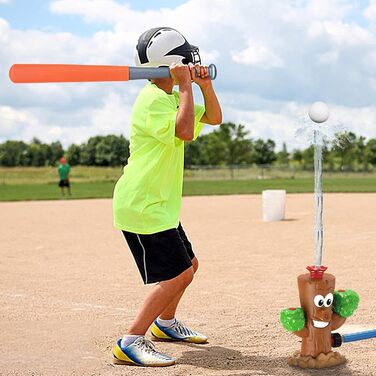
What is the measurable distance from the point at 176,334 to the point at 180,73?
194 cm

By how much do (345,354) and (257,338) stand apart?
28.3 inches

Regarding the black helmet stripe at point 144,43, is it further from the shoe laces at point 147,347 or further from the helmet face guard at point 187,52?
the shoe laces at point 147,347

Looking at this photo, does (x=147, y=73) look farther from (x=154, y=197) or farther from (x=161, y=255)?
(x=161, y=255)

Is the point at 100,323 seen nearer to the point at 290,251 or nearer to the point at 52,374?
the point at 52,374

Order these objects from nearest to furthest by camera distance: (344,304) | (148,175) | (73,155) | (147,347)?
(344,304) < (148,175) < (147,347) < (73,155)

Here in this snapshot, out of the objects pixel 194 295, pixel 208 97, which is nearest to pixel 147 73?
pixel 208 97

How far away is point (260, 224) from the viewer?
1448 centimetres

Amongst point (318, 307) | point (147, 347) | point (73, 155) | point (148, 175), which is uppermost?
point (73, 155)

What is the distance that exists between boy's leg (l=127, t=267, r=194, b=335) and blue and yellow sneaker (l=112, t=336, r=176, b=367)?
0.27ft

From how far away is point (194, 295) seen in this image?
22.9 feet

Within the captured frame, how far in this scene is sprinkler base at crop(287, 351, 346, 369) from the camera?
4.27 meters

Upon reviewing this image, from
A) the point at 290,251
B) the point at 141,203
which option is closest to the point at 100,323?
the point at 141,203

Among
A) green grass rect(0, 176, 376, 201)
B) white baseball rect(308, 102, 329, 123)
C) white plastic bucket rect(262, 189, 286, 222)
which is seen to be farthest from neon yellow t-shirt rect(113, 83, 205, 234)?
green grass rect(0, 176, 376, 201)

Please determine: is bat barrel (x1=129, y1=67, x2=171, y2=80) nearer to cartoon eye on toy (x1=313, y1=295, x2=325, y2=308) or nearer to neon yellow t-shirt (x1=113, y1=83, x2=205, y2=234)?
neon yellow t-shirt (x1=113, y1=83, x2=205, y2=234)
